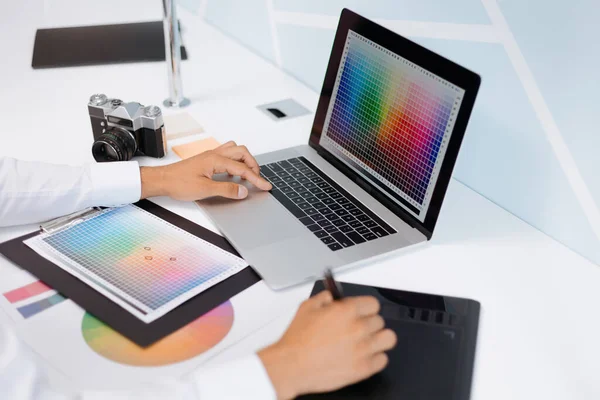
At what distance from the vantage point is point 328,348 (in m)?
0.68

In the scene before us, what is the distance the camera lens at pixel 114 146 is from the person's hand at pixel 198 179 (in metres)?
0.09

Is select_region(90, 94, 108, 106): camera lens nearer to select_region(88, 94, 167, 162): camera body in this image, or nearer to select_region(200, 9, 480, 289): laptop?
select_region(88, 94, 167, 162): camera body

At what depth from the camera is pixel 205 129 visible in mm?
1251

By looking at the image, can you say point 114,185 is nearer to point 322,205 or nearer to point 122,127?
point 122,127

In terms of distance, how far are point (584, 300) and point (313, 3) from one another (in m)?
0.86

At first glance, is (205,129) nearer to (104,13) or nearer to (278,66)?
(278,66)

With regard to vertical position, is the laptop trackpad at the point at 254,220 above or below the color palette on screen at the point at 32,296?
above

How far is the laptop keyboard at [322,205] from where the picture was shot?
35.8 inches

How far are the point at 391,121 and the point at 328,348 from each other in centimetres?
42

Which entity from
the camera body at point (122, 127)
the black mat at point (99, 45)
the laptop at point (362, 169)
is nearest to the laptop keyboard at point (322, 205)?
the laptop at point (362, 169)

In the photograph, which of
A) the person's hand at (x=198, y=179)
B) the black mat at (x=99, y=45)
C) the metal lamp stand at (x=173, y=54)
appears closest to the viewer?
the person's hand at (x=198, y=179)

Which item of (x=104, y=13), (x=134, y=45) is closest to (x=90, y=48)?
(x=134, y=45)

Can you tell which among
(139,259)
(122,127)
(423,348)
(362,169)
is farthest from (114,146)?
(423,348)

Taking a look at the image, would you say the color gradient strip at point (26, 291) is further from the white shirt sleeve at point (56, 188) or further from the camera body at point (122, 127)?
the camera body at point (122, 127)
